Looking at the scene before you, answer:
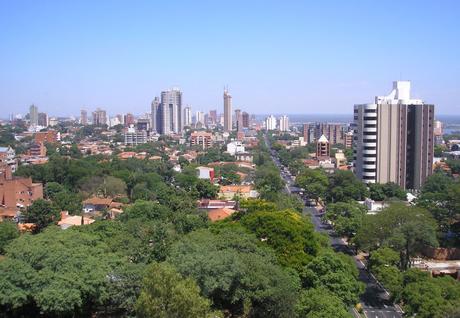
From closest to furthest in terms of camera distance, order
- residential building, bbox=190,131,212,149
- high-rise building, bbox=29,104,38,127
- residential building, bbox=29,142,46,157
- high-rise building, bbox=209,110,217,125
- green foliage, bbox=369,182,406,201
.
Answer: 1. green foliage, bbox=369,182,406,201
2. residential building, bbox=29,142,46,157
3. residential building, bbox=190,131,212,149
4. high-rise building, bbox=29,104,38,127
5. high-rise building, bbox=209,110,217,125

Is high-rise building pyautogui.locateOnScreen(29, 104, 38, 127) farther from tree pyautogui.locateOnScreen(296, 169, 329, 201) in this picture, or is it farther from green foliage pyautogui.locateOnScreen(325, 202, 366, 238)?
green foliage pyautogui.locateOnScreen(325, 202, 366, 238)

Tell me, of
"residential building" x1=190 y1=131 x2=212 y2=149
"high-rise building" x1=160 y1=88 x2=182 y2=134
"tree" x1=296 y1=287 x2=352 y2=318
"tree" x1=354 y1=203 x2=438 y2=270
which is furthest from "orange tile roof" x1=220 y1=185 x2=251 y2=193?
"high-rise building" x1=160 y1=88 x2=182 y2=134

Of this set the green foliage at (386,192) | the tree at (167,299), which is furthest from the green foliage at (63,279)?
the green foliage at (386,192)

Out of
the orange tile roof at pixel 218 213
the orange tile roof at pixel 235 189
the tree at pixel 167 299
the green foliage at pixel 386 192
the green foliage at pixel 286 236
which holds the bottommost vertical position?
the orange tile roof at pixel 235 189

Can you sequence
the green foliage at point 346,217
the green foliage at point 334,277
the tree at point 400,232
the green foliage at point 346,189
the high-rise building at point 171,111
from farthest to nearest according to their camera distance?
the high-rise building at point 171,111 → the green foliage at point 346,189 → the green foliage at point 346,217 → the tree at point 400,232 → the green foliage at point 334,277

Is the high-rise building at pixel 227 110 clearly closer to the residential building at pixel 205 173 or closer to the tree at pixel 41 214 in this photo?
the residential building at pixel 205 173
